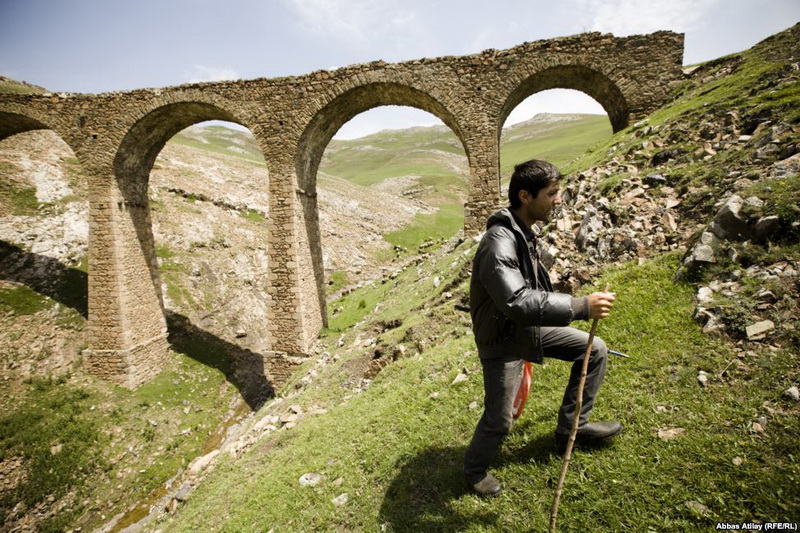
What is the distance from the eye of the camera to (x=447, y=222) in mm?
40844

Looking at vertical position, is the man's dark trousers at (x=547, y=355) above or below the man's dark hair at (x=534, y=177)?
below

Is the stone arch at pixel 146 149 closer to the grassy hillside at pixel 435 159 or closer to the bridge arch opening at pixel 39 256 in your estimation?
the bridge arch opening at pixel 39 256

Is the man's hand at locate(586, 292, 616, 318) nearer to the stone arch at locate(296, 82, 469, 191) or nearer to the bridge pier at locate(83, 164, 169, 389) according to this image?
the stone arch at locate(296, 82, 469, 191)

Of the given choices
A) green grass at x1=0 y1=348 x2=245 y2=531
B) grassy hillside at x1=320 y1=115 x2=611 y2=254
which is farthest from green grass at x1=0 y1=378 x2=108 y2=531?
grassy hillside at x1=320 y1=115 x2=611 y2=254

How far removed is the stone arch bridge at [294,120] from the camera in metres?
12.7

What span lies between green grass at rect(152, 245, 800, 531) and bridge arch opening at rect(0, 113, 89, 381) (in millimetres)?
12192

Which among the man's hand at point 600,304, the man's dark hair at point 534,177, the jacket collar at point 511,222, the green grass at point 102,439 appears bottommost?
the green grass at point 102,439

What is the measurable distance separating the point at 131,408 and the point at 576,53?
69.6ft

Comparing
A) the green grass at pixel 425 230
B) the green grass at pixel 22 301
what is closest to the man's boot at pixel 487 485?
the green grass at pixel 22 301

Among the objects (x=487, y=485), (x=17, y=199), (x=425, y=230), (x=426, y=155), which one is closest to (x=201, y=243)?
(x=17, y=199)

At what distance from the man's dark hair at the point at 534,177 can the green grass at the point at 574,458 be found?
273 centimetres

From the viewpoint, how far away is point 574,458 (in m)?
3.63

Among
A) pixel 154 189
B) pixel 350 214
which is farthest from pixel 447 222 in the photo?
pixel 154 189

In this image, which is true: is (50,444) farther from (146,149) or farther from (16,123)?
(16,123)
